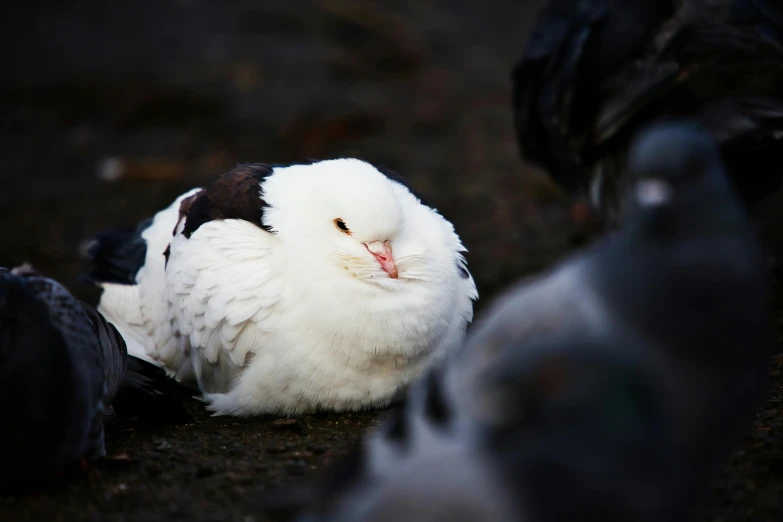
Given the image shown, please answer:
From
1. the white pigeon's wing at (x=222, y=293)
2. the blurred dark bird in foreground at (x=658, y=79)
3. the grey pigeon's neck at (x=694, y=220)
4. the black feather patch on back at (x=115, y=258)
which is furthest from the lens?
the black feather patch on back at (x=115, y=258)

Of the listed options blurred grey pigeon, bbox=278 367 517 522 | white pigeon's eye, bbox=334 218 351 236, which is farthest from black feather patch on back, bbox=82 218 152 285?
blurred grey pigeon, bbox=278 367 517 522

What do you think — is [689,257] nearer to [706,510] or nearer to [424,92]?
[706,510]

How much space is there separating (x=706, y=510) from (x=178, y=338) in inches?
115

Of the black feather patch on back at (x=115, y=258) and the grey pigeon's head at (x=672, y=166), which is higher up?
the grey pigeon's head at (x=672, y=166)

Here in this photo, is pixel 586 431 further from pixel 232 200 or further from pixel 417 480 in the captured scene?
pixel 232 200

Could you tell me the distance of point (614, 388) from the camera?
88.4 inches

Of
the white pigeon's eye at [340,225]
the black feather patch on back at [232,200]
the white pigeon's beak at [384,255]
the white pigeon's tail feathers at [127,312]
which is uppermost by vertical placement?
the black feather patch on back at [232,200]

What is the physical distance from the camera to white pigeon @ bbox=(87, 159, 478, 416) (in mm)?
3875

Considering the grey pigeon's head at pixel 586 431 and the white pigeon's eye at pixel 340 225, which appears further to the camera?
the white pigeon's eye at pixel 340 225

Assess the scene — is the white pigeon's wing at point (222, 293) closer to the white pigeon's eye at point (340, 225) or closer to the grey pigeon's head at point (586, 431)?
the white pigeon's eye at point (340, 225)

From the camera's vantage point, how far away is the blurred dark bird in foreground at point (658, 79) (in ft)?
15.7

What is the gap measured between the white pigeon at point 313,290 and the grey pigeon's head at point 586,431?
162cm

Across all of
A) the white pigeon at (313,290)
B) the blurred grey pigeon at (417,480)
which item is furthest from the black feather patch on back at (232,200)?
the blurred grey pigeon at (417,480)

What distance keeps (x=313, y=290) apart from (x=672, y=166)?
2.02 m
